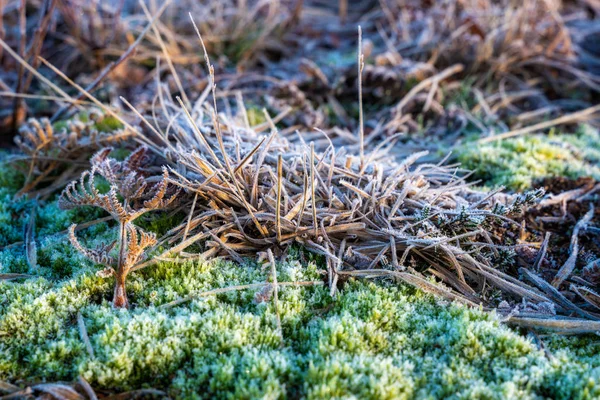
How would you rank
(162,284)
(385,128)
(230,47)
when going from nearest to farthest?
(162,284) < (385,128) < (230,47)

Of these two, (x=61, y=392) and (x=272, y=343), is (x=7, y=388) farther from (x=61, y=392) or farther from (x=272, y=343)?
(x=272, y=343)

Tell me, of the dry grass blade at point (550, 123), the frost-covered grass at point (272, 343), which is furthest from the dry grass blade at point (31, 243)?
the dry grass blade at point (550, 123)

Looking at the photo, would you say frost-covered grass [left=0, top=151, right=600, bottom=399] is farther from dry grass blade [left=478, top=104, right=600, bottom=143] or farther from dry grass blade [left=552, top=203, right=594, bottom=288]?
dry grass blade [left=478, top=104, right=600, bottom=143]

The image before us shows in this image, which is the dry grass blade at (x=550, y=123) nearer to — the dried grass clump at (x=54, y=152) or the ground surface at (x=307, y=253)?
the ground surface at (x=307, y=253)

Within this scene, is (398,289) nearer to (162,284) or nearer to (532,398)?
(532,398)

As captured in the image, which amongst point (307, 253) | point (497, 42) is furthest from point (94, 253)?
point (497, 42)

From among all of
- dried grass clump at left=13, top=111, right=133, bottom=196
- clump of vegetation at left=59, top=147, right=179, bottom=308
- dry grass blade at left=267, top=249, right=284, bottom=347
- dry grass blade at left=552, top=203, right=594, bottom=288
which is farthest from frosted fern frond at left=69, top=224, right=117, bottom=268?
dry grass blade at left=552, top=203, right=594, bottom=288

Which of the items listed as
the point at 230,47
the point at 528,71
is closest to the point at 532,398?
the point at 528,71
